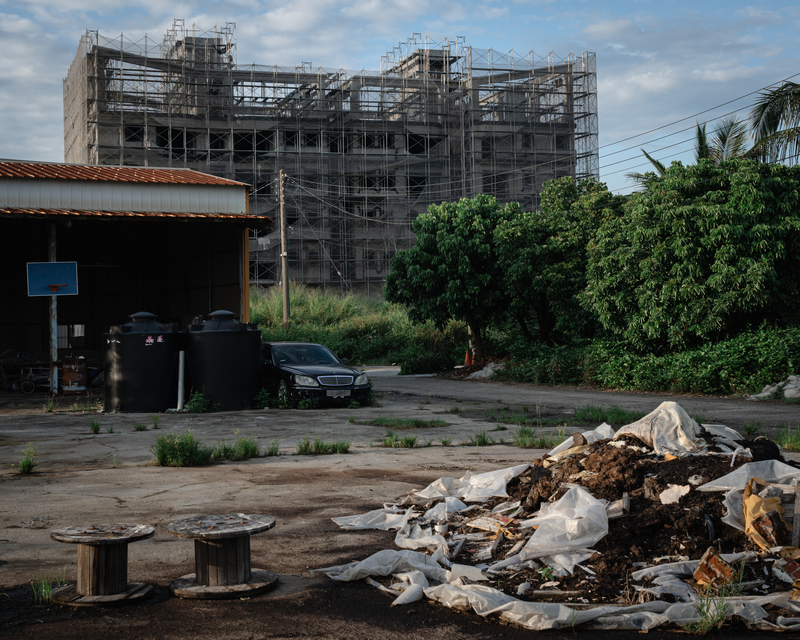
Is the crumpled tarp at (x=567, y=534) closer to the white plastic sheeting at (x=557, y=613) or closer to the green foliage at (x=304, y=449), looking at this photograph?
the white plastic sheeting at (x=557, y=613)

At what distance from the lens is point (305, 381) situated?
16484mm

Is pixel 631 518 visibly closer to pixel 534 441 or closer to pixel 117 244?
pixel 534 441

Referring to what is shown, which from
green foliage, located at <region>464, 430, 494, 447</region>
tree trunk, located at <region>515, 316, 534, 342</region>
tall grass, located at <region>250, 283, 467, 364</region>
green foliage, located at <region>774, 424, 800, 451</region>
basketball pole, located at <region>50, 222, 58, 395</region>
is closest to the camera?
green foliage, located at <region>774, 424, 800, 451</region>

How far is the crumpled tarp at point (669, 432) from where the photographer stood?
272 inches

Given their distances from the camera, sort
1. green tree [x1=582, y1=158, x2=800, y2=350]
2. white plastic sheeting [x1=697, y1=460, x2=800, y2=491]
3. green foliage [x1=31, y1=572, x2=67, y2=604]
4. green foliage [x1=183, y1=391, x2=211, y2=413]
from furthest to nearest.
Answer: green tree [x1=582, y1=158, x2=800, y2=350] < green foliage [x1=183, y1=391, x2=211, y2=413] < white plastic sheeting [x1=697, y1=460, x2=800, y2=491] < green foliage [x1=31, y1=572, x2=67, y2=604]

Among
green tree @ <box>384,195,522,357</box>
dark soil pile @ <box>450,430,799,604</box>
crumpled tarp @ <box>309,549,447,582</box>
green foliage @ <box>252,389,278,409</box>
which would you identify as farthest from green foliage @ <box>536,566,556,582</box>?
green tree @ <box>384,195,522,357</box>

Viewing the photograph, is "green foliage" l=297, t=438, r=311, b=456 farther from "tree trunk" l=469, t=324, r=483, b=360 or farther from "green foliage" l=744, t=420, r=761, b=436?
"tree trunk" l=469, t=324, r=483, b=360

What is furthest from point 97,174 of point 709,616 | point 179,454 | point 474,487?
point 709,616

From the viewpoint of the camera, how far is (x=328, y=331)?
3853cm

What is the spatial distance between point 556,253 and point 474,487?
61.8ft

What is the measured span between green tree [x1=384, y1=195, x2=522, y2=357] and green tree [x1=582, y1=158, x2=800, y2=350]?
5605 millimetres

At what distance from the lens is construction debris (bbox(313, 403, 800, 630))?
4426mm

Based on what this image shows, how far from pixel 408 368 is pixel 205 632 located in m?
26.2

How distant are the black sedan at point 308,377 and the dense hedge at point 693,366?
307 inches
